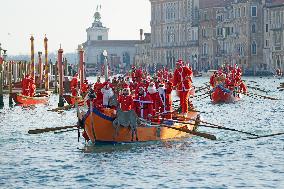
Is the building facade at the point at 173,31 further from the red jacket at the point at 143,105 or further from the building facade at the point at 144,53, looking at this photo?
the red jacket at the point at 143,105

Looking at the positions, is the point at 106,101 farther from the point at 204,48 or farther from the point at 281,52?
the point at 204,48

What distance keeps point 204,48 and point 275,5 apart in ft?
84.7

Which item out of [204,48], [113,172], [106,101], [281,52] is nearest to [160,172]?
[113,172]

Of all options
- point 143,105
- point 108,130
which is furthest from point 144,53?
point 108,130

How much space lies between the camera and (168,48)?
14588cm

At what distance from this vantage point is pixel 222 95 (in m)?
49.3

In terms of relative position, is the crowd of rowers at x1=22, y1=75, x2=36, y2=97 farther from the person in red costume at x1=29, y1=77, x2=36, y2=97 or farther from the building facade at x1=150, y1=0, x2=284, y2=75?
the building facade at x1=150, y1=0, x2=284, y2=75

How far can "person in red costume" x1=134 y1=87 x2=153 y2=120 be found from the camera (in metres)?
26.9

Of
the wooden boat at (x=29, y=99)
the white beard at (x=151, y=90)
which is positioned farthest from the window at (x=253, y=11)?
the white beard at (x=151, y=90)

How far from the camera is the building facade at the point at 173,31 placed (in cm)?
13975

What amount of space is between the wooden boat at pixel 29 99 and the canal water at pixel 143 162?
14.0m

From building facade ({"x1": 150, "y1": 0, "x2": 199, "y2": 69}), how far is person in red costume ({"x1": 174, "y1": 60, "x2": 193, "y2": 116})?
4175 inches

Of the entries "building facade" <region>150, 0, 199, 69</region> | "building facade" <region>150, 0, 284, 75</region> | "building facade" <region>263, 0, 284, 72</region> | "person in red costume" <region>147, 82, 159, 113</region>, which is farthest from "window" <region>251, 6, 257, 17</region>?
"person in red costume" <region>147, 82, 159, 113</region>

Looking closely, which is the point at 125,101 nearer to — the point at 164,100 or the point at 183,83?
the point at 164,100
